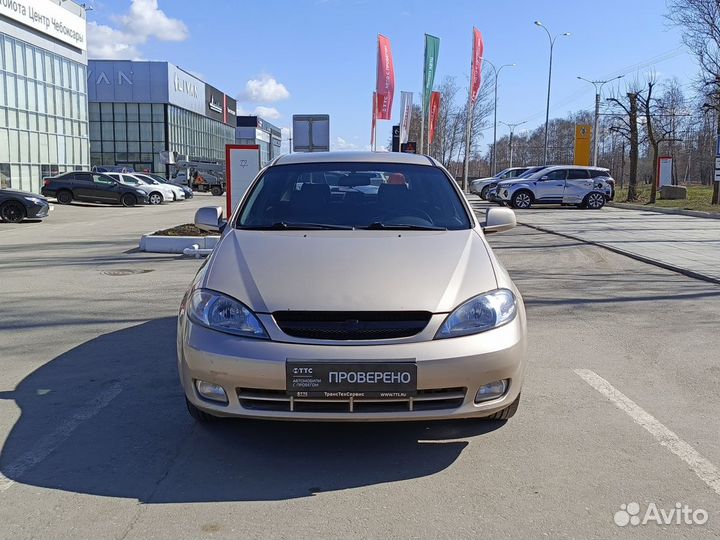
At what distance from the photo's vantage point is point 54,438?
3.88 meters

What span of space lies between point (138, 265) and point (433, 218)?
24.7ft

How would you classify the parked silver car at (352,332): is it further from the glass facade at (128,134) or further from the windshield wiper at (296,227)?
the glass facade at (128,134)

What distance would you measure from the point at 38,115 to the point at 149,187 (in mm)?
7487

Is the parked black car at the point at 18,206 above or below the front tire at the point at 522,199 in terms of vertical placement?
below

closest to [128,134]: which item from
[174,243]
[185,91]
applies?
[185,91]

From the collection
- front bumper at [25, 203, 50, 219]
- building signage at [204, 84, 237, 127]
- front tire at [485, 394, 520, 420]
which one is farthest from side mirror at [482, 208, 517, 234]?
building signage at [204, 84, 237, 127]

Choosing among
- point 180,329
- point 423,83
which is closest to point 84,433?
point 180,329

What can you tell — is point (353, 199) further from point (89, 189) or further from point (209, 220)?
point (89, 189)

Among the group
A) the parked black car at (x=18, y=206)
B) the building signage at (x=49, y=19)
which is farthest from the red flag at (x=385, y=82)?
the building signage at (x=49, y=19)

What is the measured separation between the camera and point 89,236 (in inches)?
632

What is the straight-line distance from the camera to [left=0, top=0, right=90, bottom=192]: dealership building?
3166 centimetres

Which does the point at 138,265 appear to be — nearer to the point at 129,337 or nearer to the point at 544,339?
the point at 129,337

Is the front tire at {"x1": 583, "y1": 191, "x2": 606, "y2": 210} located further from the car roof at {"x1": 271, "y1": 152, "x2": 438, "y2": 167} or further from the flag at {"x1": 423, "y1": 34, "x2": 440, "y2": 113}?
the car roof at {"x1": 271, "y1": 152, "x2": 438, "y2": 167}

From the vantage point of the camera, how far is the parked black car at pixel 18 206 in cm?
Answer: 1917
